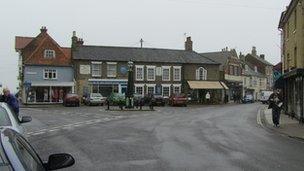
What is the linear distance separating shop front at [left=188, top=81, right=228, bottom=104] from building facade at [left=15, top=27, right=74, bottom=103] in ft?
A: 52.1

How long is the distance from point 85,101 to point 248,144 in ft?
156

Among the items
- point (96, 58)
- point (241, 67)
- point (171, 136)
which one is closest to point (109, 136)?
point (171, 136)

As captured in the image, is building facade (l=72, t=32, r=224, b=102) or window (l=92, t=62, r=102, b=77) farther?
window (l=92, t=62, r=102, b=77)

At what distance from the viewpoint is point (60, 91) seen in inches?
2707

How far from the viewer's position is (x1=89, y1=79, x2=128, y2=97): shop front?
225ft

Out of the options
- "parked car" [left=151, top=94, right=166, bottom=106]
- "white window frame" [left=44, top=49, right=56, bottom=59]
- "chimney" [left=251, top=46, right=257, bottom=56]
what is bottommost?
"parked car" [left=151, top=94, right=166, bottom=106]

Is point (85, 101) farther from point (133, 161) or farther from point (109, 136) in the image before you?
point (133, 161)

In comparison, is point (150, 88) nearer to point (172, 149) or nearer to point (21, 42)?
point (21, 42)

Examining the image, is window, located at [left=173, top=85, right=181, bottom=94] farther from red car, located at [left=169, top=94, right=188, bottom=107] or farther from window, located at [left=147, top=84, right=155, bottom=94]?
red car, located at [left=169, top=94, right=188, bottom=107]

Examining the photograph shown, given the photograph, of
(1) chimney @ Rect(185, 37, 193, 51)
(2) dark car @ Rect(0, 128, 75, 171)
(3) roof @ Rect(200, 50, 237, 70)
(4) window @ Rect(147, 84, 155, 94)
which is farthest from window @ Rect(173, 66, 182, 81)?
(2) dark car @ Rect(0, 128, 75, 171)

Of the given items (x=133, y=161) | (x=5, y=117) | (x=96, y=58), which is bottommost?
(x=133, y=161)

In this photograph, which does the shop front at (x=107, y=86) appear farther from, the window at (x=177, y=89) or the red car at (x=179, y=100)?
the red car at (x=179, y=100)

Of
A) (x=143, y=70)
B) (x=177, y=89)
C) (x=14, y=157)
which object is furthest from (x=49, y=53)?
(x=14, y=157)

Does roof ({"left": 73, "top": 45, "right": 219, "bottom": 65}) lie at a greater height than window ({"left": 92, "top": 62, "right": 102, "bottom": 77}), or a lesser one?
greater
